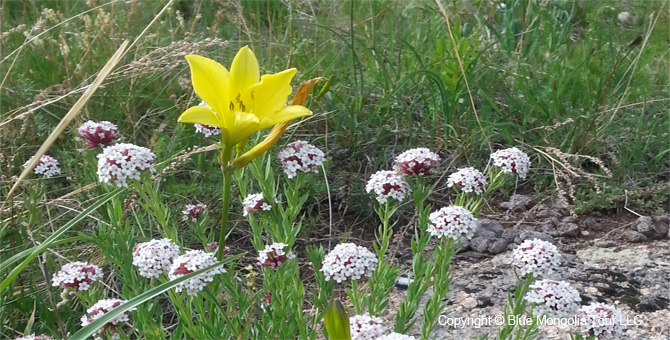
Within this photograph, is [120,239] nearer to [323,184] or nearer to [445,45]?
[323,184]

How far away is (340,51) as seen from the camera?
3459mm

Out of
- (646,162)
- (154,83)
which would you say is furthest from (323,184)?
(646,162)

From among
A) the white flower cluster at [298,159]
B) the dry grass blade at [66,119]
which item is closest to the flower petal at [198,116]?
the dry grass blade at [66,119]

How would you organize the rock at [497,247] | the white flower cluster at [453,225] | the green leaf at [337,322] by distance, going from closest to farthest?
the green leaf at [337,322], the white flower cluster at [453,225], the rock at [497,247]

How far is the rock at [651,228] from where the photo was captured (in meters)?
2.51

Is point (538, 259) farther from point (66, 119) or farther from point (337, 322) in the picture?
point (66, 119)

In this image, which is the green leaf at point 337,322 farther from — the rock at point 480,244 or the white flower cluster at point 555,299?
the rock at point 480,244

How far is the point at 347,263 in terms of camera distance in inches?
57.7

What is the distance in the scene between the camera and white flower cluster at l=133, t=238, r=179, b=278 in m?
1.45

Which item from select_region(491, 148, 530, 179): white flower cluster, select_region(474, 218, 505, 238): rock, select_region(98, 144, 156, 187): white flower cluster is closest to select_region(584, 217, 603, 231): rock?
select_region(474, 218, 505, 238): rock

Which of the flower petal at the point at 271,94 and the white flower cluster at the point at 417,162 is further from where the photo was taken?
the white flower cluster at the point at 417,162

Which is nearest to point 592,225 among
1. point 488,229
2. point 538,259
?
point 488,229

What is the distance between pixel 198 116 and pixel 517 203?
5.85 feet

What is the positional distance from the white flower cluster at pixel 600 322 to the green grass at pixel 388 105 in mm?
1013
